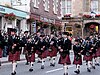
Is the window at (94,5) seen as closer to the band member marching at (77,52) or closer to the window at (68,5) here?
the window at (68,5)

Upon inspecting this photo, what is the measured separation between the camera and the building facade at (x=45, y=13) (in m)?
34.9

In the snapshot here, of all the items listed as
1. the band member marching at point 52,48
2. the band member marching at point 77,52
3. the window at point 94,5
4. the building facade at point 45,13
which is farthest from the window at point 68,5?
the band member marching at point 77,52

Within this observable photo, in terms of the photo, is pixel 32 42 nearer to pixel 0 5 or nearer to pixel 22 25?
pixel 0 5

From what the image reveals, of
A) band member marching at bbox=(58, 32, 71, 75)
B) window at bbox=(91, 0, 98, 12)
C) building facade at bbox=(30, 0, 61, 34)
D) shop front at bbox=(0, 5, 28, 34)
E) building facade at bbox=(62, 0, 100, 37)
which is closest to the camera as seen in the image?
band member marching at bbox=(58, 32, 71, 75)

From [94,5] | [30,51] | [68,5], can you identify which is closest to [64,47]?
[30,51]

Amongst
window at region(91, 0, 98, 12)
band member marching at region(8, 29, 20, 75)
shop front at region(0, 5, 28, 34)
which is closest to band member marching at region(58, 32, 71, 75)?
band member marching at region(8, 29, 20, 75)

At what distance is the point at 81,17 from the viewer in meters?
51.4

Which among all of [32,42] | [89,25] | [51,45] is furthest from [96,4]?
[32,42]

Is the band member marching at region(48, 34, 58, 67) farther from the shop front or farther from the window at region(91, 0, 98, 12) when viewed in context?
the window at region(91, 0, 98, 12)

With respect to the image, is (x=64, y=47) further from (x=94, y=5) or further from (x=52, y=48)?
(x=94, y=5)

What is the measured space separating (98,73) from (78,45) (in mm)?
1703

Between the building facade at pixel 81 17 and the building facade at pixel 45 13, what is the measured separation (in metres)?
6.78

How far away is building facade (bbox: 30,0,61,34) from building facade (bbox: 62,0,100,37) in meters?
6.78

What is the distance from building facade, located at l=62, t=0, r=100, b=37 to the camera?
5053 cm
